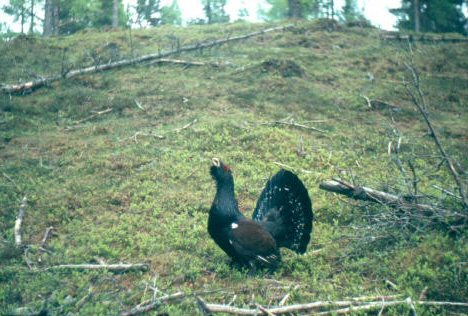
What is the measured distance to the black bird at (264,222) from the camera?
5.80 metres

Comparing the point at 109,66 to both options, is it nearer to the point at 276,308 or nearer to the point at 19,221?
the point at 19,221

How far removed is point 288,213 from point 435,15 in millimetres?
29335

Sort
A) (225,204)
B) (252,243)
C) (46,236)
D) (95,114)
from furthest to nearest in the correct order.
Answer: (95,114)
(46,236)
(225,204)
(252,243)

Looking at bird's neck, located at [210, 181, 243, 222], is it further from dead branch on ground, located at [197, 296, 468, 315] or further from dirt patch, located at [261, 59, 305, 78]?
dirt patch, located at [261, 59, 305, 78]

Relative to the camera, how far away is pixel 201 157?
424 inches

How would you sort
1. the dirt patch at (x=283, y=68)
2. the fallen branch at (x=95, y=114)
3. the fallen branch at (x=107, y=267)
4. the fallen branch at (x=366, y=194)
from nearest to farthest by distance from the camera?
the fallen branch at (x=107, y=267) → the fallen branch at (x=366, y=194) → the fallen branch at (x=95, y=114) → the dirt patch at (x=283, y=68)

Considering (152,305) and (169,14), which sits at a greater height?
(169,14)

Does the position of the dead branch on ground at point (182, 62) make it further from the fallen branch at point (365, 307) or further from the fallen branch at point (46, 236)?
the fallen branch at point (365, 307)

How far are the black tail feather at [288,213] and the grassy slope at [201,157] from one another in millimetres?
301

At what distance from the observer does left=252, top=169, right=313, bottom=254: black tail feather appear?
20.4ft

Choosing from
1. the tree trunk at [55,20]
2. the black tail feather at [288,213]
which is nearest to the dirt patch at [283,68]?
the black tail feather at [288,213]

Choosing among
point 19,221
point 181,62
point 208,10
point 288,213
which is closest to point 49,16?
point 181,62

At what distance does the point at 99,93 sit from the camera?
15188mm

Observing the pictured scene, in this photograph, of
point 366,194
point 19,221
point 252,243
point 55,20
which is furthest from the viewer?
point 55,20
